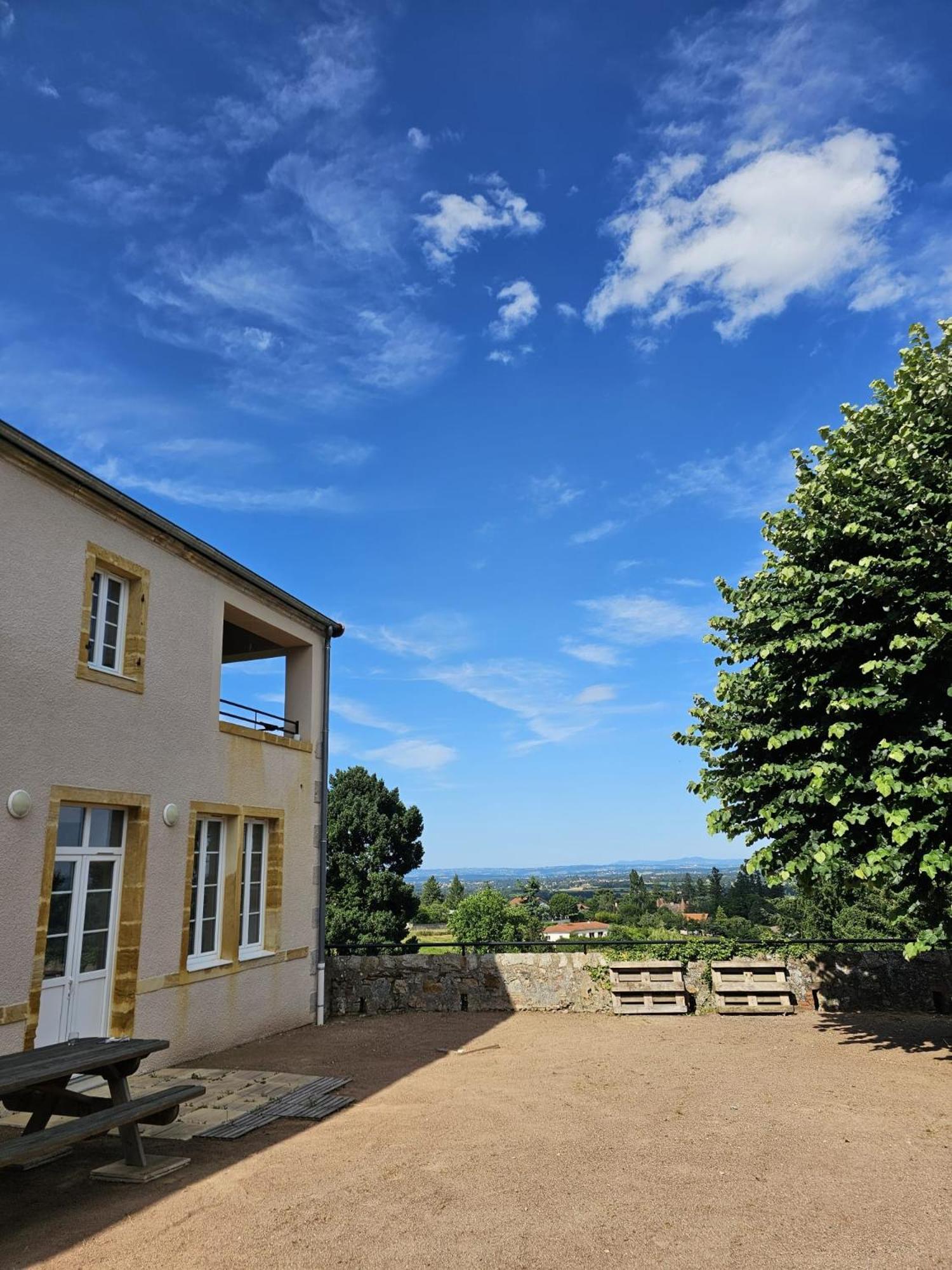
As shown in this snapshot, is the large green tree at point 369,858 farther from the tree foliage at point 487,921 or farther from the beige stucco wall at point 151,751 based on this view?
the tree foliage at point 487,921

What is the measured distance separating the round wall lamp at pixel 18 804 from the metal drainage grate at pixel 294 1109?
2826mm

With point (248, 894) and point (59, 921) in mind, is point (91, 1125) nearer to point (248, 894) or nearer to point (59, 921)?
point (59, 921)

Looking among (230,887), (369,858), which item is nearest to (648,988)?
(230,887)

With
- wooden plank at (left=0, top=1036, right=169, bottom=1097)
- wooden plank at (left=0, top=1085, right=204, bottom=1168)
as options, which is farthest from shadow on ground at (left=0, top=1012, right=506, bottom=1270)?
wooden plank at (left=0, top=1036, right=169, bottom=1097)

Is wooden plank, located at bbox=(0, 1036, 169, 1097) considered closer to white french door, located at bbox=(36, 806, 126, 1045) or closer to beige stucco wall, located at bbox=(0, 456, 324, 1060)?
beige stucco wall, located at bbox=(0, 456, 324, 1060)

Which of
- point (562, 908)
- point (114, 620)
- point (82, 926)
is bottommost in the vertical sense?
point (562, 908)

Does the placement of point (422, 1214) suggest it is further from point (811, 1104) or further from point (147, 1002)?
point (147, 1002)

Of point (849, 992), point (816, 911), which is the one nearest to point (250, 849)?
point (849, 992)

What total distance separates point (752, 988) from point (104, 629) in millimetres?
9217

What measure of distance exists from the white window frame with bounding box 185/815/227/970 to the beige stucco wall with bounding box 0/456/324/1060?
0.76ft

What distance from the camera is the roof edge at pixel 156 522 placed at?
6.73 metres

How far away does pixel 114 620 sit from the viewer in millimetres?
8094

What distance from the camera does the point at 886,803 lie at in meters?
7.20

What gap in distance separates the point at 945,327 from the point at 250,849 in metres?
9.57
